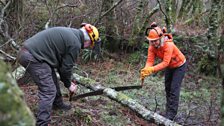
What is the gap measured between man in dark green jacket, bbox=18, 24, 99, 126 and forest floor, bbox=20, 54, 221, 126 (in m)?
0.77

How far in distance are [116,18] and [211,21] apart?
315cm

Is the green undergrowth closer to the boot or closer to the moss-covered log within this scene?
the boot

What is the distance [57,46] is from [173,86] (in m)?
2.42

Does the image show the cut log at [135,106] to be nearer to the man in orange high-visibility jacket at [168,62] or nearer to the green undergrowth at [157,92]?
the green undergrowth at [157,92]

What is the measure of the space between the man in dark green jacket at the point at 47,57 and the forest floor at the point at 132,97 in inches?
30.3

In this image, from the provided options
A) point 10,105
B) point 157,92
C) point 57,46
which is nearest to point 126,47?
point 157,92

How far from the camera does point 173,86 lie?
19.1 feet

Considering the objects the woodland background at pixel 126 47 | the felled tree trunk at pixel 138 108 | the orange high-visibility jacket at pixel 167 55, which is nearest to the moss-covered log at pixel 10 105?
the felled tree trunk at pixel 138 108

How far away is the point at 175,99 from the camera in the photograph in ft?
19.4

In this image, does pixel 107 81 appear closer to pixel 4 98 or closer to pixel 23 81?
pixel 23 81

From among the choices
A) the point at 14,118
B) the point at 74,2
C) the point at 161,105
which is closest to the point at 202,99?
the point at 161,105

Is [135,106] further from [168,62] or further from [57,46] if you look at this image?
[57,46]

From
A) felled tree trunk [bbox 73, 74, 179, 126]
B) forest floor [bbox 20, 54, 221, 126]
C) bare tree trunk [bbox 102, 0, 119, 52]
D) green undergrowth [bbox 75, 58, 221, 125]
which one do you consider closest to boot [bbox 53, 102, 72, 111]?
forest floor [bbox 20, 54, 221, 126]

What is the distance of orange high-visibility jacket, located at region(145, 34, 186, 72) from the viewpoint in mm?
5398
